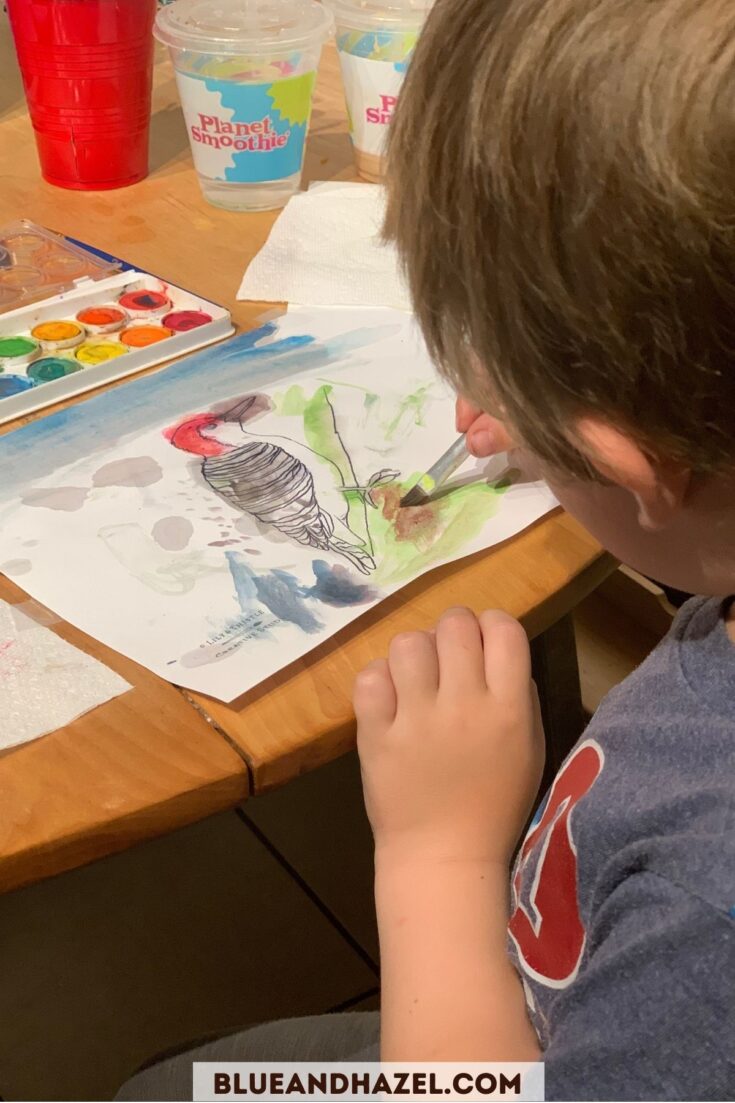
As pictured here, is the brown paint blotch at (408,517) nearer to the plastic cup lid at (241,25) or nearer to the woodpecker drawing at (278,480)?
the woodpecker drawing at (278,480)

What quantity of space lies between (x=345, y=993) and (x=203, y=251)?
28.2 inches

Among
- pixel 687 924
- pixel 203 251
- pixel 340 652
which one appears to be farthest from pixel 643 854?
Answer: pixel 203 251

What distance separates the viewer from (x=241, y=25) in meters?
0.93

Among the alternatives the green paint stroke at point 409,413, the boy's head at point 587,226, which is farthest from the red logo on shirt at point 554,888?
the green paint stroke at point 409,413

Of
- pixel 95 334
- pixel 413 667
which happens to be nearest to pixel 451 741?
pixel 413 667

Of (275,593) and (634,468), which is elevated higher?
(634,468)

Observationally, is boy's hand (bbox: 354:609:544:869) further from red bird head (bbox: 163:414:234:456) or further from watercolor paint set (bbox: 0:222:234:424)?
watercolor paint set (bbox: 0:222:234:424)

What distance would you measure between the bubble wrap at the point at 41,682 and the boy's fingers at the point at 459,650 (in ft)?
0.49

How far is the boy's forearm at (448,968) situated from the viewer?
0.49 m

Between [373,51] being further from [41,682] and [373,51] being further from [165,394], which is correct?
[41,682]

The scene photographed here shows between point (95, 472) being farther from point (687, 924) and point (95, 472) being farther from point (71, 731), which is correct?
point (687, 924)

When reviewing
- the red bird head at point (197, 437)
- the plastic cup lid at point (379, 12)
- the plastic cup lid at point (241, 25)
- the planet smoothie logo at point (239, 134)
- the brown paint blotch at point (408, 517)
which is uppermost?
the plastic cup lid at point (379, 12)

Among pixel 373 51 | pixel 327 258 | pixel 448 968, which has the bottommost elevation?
pixel 448 968

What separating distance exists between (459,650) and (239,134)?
1.81ft
